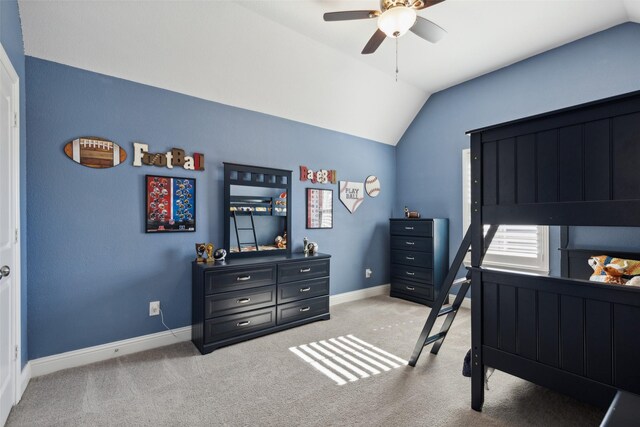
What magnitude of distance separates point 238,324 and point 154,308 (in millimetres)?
810

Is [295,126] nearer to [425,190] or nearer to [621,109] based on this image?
[425,190]

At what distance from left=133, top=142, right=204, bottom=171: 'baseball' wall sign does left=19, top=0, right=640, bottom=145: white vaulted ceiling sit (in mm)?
637

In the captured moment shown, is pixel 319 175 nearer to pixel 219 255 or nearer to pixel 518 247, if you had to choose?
pixel 219 255

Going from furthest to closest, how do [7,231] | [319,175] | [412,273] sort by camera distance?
[412,273] < [319,175] < [7,231]

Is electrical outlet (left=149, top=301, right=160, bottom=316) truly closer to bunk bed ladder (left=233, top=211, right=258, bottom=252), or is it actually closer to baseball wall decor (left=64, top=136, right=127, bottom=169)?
bunk bed ladder (left=233, top=211, right=258, bottom=252)

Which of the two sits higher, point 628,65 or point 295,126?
point 628,65

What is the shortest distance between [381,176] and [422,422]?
3641mm

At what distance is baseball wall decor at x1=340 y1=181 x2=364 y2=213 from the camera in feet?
14.5

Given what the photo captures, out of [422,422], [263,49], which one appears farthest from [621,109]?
[263,49]

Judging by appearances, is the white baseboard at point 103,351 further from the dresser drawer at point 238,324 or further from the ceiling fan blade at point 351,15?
the ceiling fan blade at point 351,15

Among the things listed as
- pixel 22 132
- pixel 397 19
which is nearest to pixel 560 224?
pixel 397 19

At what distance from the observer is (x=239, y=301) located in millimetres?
2945

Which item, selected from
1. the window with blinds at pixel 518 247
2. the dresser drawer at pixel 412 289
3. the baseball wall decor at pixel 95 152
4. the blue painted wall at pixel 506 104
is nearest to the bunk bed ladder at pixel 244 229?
the baseball wall decor at pixel 95 152

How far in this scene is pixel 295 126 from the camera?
3.93 m
